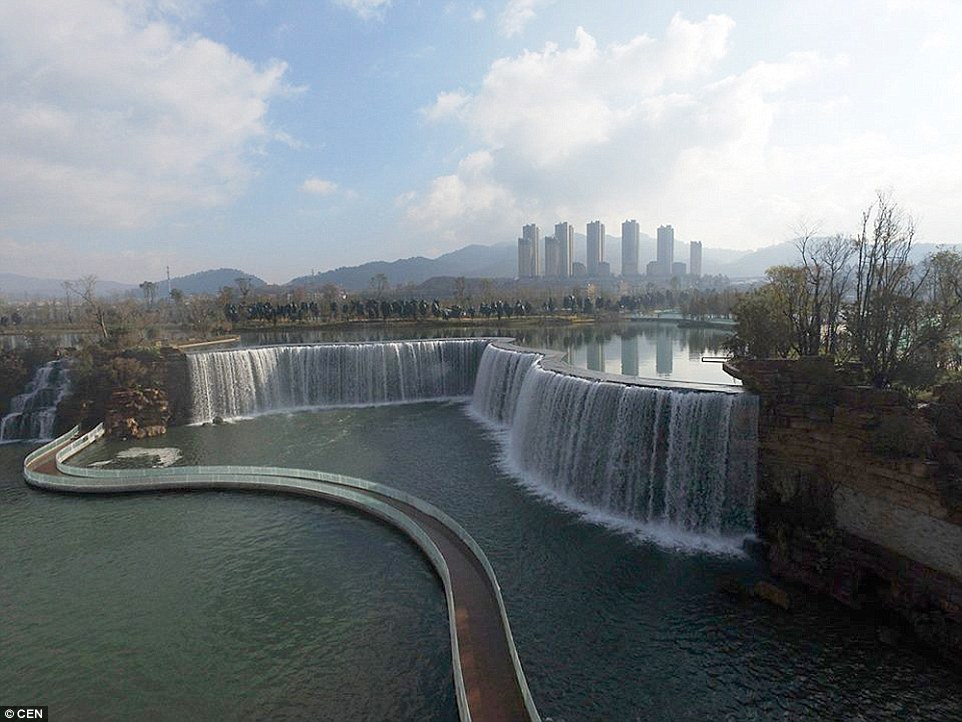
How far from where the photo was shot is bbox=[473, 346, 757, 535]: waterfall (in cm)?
1439

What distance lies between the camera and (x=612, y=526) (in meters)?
14.9

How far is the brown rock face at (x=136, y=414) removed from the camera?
2562cm

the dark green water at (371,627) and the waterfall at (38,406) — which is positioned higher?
the waterfall at (38,406)

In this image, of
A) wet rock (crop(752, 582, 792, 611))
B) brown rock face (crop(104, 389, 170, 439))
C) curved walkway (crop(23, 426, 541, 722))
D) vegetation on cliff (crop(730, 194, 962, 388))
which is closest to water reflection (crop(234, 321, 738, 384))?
vegetation on cliff (crop(730, 194, 962, 388))

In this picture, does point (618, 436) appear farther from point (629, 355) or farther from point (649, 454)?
point (629, 355)

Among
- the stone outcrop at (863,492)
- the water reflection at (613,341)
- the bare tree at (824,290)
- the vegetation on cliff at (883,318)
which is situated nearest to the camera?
the stone outcrop at (863,492)

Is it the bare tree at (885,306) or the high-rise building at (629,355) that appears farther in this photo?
the high-rise building at (629,355)

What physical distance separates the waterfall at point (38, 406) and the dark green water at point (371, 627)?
38.5 ft

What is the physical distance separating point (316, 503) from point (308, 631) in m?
6.27

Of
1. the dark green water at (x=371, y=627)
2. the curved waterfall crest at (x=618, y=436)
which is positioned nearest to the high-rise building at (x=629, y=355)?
the curved waterfall crest at (x=618, y=436)

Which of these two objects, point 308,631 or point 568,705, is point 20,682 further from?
point 568,705

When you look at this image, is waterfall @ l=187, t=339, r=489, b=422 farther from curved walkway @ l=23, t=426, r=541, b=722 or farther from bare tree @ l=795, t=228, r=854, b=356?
bare tree @ l=795, t=228, r=854, b=356

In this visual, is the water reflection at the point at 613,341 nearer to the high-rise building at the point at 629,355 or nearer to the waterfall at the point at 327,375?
the high-rise building at the point at 629,355

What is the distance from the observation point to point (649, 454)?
15547 millimetres
